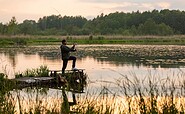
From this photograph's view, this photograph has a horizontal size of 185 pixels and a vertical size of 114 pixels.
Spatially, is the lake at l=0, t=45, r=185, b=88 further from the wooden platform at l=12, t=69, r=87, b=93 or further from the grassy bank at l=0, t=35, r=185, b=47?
the grassy bank at l=0, t=35, r=185, b=47

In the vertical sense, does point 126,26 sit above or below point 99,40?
above

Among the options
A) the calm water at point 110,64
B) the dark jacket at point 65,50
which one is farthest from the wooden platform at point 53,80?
the calm water at point 110,64

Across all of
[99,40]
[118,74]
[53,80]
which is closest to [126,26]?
[99,40]

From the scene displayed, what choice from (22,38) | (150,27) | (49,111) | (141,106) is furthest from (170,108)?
(150,27)

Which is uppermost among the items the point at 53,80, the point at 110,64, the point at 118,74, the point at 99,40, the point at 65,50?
the point at 65,50

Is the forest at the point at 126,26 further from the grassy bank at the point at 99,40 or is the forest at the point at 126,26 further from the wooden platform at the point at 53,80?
the wooden platform at the point at 53,80

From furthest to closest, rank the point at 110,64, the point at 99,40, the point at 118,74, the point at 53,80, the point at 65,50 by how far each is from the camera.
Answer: the point at 99,40 → the point at 110,64 → the point at 118,74 → the point at 53,80 → the point at 65,50

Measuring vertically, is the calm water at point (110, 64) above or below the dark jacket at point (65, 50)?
below

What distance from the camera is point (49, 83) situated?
2123 centimetres

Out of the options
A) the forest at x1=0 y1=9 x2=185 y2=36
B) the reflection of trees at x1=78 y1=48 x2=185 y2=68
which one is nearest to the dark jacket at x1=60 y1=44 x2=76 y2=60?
the reflection of trees at x1=78 y1=48 x2=185 y2=68

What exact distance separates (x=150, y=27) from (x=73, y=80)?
325 ft

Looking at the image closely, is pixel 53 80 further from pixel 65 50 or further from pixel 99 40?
pixel 99 40

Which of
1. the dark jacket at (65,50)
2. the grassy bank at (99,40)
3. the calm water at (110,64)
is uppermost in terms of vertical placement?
the dark jacket at (65,50)

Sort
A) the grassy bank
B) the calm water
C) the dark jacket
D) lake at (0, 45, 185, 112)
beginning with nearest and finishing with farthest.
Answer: lake at (0, 45, 185, 112) → the dark jacket → the calm water → the grassy bank
